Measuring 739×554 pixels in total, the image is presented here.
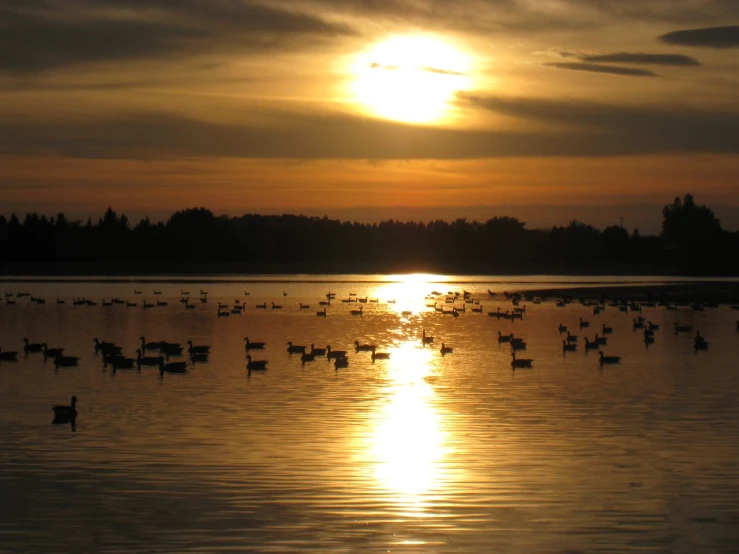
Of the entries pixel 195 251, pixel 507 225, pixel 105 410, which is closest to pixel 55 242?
pixel 195 251

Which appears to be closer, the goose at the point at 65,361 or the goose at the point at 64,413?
the goose at the point at 64,413

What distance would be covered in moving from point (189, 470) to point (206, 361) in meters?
19.3

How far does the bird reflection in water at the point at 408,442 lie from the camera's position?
17.0m

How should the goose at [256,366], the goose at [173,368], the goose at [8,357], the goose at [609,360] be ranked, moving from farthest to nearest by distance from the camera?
the goose at [609,360], the goose at [8,357], the goose at [256,366], the goose at [173,368]

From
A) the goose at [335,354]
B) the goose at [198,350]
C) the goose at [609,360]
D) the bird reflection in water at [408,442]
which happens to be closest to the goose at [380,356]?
the goose at [335,354]

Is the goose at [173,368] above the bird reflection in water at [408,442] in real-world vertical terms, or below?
above

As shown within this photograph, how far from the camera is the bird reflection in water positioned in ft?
55.8

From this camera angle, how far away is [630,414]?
25125mm

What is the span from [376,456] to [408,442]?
161 cm

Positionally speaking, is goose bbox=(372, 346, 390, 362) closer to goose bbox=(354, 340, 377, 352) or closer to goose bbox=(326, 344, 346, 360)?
goose bbox=(326, 344, 346, 360)

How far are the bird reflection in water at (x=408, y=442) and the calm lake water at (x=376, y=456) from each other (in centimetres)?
6

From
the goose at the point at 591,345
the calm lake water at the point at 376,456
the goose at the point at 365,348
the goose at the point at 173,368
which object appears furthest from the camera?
the goose at the point at 591,345

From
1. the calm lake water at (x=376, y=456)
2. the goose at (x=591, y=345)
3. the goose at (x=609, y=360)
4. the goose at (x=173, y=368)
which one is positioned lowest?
the calm lake water at (x=376, y=456)

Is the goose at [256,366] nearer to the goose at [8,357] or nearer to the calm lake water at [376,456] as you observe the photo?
the calm lake water at [376,456]
